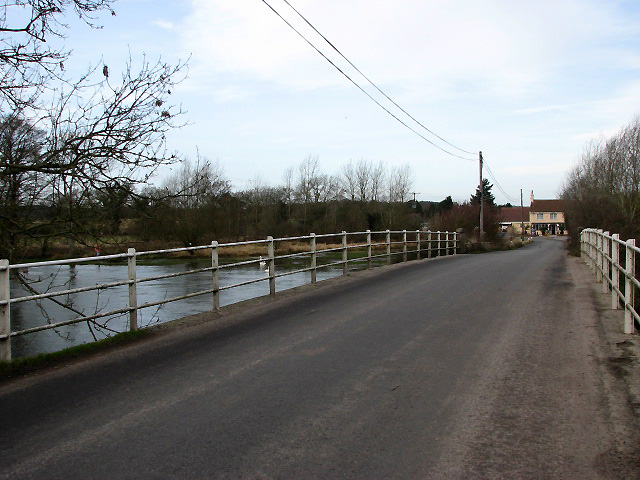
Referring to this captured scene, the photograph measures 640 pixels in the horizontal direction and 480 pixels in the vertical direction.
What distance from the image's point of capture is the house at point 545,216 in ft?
368

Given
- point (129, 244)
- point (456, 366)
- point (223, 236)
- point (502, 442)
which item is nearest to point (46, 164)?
point (129, 244)

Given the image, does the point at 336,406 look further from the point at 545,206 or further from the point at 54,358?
the point at 545,206

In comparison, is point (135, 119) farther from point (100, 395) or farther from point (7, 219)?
point (100, 395)

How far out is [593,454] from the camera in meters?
3.48

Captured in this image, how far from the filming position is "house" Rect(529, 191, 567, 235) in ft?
368

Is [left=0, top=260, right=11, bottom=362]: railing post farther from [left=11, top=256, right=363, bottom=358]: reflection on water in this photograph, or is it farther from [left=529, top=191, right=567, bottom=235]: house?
[left=529, top=191, right=567, bottom=235]: house

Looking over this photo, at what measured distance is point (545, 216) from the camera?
114 meters

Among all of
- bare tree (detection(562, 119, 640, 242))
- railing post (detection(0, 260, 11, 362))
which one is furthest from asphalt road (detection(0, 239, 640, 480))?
bare tree (detection(562, 119, 640, 242))

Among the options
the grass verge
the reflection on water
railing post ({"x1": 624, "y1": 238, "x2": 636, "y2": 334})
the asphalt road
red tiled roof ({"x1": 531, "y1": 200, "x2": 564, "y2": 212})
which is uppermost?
red tiled roof ({"x1": 531, "y1": 200, "x2": 564, "y2": 212})

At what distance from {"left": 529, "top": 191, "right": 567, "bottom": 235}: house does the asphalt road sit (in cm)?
11302

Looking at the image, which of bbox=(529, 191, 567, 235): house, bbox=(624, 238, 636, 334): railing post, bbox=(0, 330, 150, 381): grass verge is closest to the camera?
bbox=(0, 330, 150, 381): grass verge

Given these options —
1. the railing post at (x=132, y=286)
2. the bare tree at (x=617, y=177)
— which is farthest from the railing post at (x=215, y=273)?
the bare tree at (x=617, y=177)

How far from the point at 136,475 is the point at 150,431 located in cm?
68

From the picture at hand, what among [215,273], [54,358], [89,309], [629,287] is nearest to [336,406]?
[54,358]
